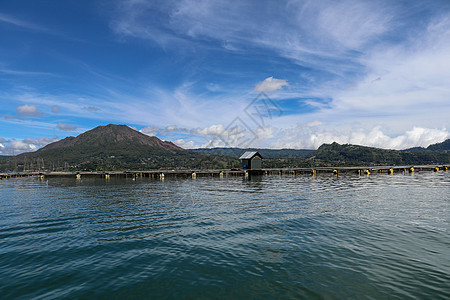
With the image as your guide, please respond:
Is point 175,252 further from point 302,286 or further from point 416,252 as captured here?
point 416,252

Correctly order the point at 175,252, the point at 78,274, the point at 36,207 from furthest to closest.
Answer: the point at 36,207 < the point at 175,252 < the point at 78,274

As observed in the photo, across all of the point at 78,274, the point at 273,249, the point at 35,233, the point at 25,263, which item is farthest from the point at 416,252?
Answer: the point at 35,233

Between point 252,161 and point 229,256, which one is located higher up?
point 252,161

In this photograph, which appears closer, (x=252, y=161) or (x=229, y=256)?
(x=229, y=256)

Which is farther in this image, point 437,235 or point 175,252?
point 437,235

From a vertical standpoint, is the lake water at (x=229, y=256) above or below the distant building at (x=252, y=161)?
below

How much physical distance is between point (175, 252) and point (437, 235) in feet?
69.5

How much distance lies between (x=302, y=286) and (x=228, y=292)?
3.68m

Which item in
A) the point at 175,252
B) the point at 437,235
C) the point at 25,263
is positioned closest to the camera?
the point at 25,263

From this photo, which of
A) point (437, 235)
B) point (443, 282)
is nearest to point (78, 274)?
point (443, 282)

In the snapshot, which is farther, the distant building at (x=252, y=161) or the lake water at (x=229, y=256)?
the distant building at (x=252, y=161)

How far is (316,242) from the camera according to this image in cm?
1720

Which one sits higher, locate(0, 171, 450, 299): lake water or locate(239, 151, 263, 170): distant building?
locate(239, 151, 263, 170): distant building

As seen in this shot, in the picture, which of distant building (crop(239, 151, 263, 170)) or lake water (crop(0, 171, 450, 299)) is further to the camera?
distant building (crop(239, 151, 263, 170))
